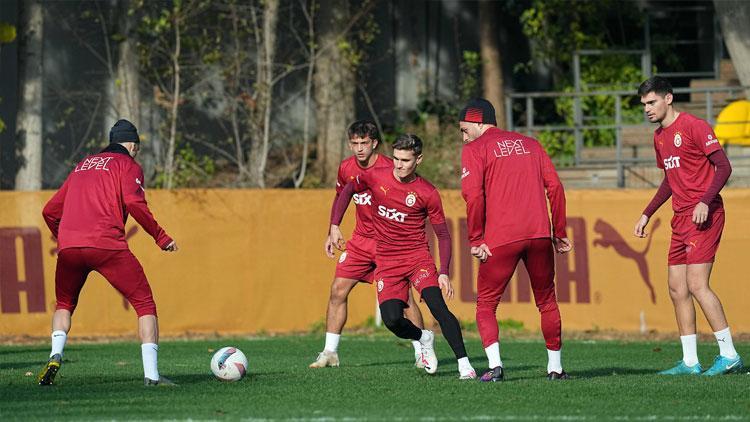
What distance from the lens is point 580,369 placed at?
1249cm

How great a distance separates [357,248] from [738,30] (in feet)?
43.2

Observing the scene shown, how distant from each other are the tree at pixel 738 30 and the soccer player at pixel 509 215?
14.3m

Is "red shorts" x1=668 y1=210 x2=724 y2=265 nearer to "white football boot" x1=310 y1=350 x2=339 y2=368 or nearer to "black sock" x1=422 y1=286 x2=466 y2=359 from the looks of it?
"black sock" x1=422 y1=286 x2=466 y2=359

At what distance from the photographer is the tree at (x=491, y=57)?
27.0m

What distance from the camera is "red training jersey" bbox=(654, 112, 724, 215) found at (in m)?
11.2

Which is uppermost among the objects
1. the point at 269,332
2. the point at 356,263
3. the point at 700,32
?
the point at 700,32

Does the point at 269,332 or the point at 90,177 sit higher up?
the point at 90,177

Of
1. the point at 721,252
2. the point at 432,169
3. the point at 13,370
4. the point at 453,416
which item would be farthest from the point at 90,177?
the point at 432,169

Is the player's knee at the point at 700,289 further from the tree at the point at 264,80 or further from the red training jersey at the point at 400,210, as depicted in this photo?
the tree at the point at 264,80

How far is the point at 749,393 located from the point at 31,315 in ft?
35.1

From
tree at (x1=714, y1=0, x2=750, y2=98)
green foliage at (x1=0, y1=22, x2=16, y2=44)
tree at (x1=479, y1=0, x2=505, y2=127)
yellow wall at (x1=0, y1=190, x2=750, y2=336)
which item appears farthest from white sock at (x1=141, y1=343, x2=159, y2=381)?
tree at (x1=479, y1=0, x2=505, y2=127)

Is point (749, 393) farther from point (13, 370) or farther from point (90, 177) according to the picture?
point (13, 370)

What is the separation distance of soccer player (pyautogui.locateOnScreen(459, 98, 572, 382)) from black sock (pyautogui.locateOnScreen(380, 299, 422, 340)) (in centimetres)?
94

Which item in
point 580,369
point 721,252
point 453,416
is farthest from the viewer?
point 721,252
